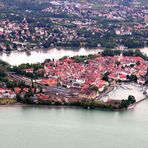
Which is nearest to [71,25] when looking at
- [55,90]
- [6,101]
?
[55,90]

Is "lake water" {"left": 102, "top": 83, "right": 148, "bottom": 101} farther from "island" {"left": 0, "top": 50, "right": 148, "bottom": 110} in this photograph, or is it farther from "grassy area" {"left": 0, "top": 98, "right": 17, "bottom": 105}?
"grassy area" {"left": 0, "top": 98, "right": 17, "bottom": 105}

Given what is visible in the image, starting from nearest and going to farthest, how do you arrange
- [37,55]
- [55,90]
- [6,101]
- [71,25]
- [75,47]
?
[6,101], [55,90], [37,55], [75,47], [71,25]

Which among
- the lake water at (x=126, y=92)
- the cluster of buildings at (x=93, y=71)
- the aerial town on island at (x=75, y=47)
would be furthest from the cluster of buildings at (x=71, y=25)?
the lake water at (x=126, y=92)

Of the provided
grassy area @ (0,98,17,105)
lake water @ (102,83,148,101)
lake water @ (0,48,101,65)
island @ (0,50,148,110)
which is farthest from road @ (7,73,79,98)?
lake water @ (0,48,101,65)

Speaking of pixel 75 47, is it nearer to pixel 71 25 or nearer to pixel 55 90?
pixel 71 25

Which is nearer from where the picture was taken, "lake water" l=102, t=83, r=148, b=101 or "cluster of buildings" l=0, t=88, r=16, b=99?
"cluster of buildings" l=0, t=88, r=16, b=99

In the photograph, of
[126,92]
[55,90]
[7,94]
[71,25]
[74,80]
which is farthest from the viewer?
[71,25]

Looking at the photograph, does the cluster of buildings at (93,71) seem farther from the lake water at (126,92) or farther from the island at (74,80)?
the lake water at (126,92)

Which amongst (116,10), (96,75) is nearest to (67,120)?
(96,75)
